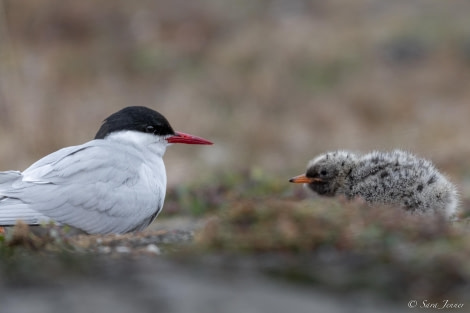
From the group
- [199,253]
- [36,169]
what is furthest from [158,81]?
[199,253]

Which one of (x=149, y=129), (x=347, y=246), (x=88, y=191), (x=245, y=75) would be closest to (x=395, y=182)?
(x=347, y=246)

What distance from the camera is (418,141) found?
1494 cm

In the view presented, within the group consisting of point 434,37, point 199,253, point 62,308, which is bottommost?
point 62,308

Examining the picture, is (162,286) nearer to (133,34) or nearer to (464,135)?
(464,135)

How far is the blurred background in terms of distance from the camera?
49.0ft

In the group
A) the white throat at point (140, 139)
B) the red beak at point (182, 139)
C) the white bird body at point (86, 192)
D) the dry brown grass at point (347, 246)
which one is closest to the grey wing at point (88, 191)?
the white bird body at point (86, 192)

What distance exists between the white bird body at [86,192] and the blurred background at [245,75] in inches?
244

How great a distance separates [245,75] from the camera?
58.6 feet

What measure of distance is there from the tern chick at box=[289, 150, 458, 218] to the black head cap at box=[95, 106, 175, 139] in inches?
58.9

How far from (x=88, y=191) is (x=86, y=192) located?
2cm

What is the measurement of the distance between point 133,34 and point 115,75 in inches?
79.3

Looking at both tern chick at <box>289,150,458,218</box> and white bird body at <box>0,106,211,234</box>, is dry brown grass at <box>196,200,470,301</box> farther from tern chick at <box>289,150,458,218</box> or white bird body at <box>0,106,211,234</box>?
white bird body at <box>0,106,211,234</box>

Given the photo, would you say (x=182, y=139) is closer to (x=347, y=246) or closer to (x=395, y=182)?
(x=395, y=182)

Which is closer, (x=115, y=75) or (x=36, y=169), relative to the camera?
(x=36, y=169)
